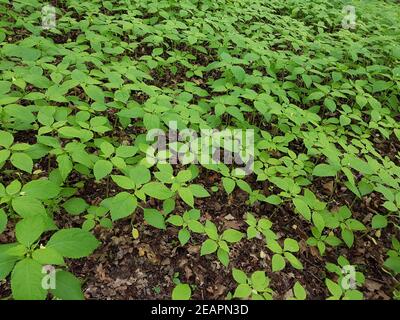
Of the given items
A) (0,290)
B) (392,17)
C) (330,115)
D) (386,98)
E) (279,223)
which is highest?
(392,17)

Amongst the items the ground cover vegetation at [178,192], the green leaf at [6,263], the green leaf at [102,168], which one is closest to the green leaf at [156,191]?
the ground cover vegetation at [178,192]

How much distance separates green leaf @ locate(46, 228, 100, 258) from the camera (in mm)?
2106

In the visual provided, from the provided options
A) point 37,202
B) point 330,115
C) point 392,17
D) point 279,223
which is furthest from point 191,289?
point 392,17

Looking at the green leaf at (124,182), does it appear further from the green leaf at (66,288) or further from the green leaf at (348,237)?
the green leaf at (348,237)

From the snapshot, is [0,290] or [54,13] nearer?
[0,290]

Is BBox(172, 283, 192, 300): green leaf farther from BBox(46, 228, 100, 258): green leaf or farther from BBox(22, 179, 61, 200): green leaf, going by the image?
BBox(22, 179, 61, 200): green leaf

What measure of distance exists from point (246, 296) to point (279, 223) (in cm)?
104

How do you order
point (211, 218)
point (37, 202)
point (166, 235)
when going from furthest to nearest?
1. point (211, 218)
2. point (166, 235)
3. point (37, 202)

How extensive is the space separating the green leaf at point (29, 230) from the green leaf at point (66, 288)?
28 centimetres

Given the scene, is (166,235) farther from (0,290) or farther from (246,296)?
(0,290)

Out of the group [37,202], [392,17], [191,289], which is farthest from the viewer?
[392,17]

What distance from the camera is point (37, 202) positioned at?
7.80 feet

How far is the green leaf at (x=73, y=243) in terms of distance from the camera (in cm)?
211

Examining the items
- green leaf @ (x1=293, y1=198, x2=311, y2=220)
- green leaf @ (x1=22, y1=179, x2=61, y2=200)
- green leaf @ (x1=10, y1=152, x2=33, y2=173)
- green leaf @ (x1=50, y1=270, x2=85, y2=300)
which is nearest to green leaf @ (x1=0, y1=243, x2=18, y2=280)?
green leaf @ (x1=50, y1=270, x2=85, y2=300)
